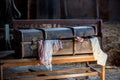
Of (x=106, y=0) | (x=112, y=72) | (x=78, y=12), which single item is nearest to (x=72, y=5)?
(x=78, y=12)

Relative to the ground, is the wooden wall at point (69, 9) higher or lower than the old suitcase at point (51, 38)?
higher

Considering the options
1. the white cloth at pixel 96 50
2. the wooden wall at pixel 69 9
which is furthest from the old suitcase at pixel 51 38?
the wooden wall at pixel 69 9

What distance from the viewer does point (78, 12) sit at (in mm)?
7707

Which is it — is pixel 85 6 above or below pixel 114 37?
above

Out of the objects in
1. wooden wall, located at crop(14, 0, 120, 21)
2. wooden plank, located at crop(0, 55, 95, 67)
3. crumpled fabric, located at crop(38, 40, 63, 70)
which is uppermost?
wooden wall, located at crop(14, 0, 120, 21)

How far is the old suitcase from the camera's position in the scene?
3396mm

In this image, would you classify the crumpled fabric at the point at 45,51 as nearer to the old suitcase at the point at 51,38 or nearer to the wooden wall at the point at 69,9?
the old suitcase at the point at 51,38

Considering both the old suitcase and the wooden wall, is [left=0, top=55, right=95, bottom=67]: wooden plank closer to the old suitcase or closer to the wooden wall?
the old suitcase

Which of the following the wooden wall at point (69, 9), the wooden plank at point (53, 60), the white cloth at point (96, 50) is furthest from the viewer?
the wooden wall at point (69, 9)

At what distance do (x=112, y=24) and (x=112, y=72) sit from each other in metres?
2.57

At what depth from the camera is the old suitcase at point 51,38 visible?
340 centimetres

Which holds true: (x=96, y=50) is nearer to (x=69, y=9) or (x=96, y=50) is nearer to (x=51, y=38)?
(x=51, y=38)

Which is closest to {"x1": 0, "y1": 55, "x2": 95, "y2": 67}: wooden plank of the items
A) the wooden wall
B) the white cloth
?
the white cloth

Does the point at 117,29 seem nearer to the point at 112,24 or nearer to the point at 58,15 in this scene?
the point at 112,24
